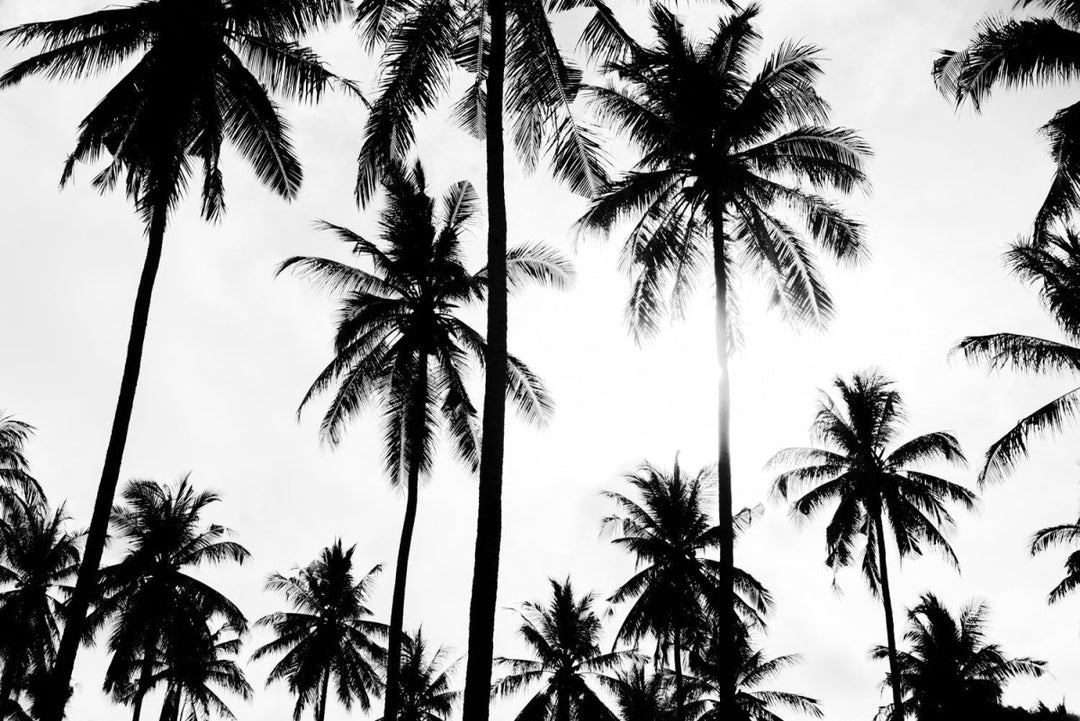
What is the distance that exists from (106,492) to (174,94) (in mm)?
5810

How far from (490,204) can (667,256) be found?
7.46 metres

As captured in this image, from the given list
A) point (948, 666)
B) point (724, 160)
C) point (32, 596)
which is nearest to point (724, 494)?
point (724, 160)

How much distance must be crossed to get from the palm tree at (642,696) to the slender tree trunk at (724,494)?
1605 cm

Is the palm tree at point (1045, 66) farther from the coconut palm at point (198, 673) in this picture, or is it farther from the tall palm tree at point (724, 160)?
the coconut palm at point (198, 673)

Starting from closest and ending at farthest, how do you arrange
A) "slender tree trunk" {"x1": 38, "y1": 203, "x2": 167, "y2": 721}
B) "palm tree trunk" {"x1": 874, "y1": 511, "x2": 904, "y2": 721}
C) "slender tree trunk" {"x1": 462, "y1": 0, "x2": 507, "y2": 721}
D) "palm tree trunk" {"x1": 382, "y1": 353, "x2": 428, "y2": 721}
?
"slender tree trunk" {"x1": 462, "y1": 0, "x2": 507, "y2": 721}, "slender tree trunk" {"x1": 38, "y1": 203, "x2": 167, "y2": 721}, "palm tree trunk" {"x1": 382, "y1": 353, "x2": 428, "y2": 721}, "palm tree trunk" {"x1": 874, "y1": 511, "x2": 904, "y2": 721}

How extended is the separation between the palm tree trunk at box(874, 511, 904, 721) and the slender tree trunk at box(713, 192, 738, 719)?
11421 millimetres

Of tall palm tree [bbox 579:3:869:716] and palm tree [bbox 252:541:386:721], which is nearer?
tall palm tree [bbox 579:3:869:716]

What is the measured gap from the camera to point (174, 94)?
12.1 meters

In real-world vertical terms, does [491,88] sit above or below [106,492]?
above

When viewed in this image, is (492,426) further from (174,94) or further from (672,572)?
(672,572)

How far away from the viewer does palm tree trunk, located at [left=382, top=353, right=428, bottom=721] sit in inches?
656

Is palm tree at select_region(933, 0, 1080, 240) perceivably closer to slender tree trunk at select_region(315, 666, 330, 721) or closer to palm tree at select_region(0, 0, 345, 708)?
palm tree at select_region(0, 0, 345, 708)

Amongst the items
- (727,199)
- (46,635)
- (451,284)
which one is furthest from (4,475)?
(727,199)

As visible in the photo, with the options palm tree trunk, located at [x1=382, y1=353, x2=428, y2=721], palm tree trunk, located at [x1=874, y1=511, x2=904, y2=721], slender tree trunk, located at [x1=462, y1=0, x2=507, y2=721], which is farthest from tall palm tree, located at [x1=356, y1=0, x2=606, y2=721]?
palm tree trunk, located at [x1=874, y1=511, x2=904, y2=721]
